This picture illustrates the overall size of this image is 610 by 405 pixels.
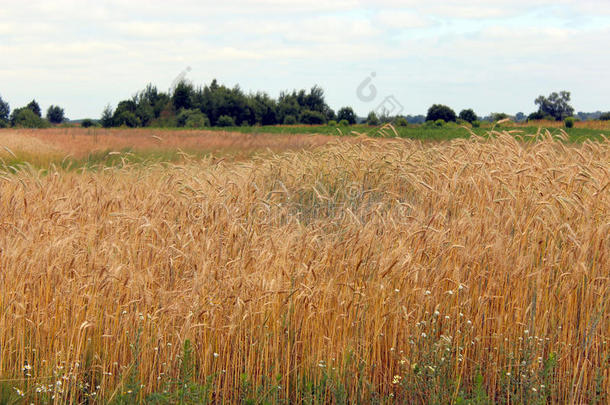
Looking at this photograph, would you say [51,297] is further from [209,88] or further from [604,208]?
[209,88]

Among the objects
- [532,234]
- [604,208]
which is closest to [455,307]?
[532,234]

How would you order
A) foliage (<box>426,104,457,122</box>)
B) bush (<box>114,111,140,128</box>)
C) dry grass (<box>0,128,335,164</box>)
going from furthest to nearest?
foliage (<box>426,104,457,122</box>), bush (<box>114,111,140,128</box>), dry grass (<box>0,128,335,164</box>)

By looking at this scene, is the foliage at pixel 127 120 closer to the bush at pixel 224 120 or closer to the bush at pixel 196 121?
the bush at pixel 196 121

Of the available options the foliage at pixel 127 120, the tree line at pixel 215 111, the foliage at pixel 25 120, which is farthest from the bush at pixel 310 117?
the foliage at pixel 25 120

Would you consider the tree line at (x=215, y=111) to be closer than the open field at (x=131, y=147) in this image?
No

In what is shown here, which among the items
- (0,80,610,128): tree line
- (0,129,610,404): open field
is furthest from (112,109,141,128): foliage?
(0,129,610,404): open field

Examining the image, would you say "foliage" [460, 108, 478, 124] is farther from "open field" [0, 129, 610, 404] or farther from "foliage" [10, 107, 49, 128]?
"open field" [0, 129, 610, 404]

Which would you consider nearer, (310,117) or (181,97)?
(181,97)

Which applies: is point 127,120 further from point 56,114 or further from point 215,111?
point 56,114

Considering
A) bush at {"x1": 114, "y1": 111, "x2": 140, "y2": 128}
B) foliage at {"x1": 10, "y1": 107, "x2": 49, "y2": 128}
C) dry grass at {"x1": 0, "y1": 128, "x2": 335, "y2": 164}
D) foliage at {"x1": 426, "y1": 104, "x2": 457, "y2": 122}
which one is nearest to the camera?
dry grass at {"x1": 0, "y1": 128, "x2": 335, "y2": 164}

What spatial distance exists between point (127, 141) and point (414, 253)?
1349cm

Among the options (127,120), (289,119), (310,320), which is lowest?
(310,320)

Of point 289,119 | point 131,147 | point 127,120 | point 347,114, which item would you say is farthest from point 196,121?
point 131,147

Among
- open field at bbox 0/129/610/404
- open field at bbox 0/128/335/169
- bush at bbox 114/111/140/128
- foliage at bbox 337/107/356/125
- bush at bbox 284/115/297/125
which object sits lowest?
open field at bbox 0/129/610/404
